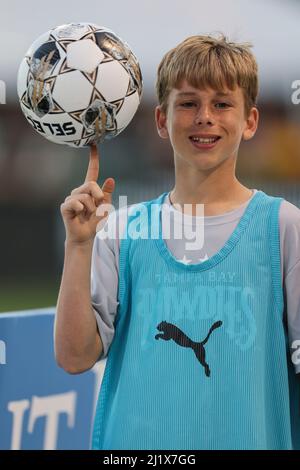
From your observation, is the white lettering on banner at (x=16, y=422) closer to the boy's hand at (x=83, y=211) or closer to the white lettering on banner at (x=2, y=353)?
the white lettering on banner at (x=2, y=353)

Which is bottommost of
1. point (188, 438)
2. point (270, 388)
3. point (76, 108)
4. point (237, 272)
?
point (188, 438)

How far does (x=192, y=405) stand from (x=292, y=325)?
1.04ft

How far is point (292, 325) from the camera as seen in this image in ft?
6.05

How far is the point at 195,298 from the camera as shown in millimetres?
1882

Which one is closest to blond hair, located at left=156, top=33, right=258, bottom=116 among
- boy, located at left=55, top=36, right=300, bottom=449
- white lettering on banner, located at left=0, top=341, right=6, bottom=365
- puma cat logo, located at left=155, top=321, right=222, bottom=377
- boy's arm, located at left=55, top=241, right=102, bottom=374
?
boy, located at left=55, top=36, right=300, bottom=449

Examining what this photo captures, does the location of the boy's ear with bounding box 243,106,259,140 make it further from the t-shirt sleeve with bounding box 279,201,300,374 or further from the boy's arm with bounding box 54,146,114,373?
the boy's arm with bounding box 54,146,114,373

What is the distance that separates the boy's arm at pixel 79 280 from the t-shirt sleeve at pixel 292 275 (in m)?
0.46

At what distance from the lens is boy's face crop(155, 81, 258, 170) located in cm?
192

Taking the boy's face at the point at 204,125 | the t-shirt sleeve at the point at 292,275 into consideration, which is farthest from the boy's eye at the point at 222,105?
the t-shirt sleeve at the point at 292,275

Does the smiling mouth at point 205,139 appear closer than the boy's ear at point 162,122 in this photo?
Yes

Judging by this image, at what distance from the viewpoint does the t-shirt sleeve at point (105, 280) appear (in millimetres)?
1938
